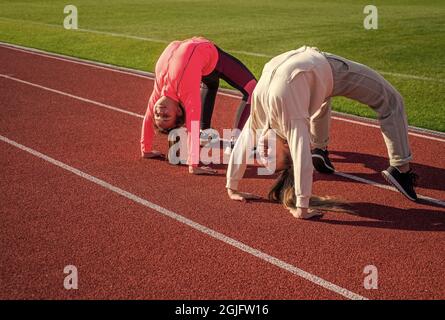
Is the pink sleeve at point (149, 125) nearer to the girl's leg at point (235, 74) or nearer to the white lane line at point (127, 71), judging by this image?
the girl's leg at point (235, 74)

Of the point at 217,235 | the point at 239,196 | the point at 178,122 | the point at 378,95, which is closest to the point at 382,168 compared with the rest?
the point at 378,95

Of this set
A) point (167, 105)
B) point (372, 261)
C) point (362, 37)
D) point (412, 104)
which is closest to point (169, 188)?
point (167, 105)

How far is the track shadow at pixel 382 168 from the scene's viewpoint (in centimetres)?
641

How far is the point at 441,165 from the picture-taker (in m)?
6.96

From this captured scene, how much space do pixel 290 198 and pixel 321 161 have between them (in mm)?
1216

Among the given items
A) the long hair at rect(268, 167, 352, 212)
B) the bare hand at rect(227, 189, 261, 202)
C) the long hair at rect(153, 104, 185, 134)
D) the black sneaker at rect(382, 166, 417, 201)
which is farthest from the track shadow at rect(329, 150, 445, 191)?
the long hair at rect(153, 104, 185, 134)

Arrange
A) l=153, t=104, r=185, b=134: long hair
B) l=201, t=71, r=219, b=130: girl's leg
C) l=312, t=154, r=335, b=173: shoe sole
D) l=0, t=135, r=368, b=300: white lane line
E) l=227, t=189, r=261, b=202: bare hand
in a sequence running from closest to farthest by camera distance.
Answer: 1. l=0, t=135, r=368, b=300: white lane line
2. l=227, t=189, r=261, b=202: bare hand
3. l=153, t=104, r=185, b=134: long hair
4. l=312, t=154, r=335, b=173: shoe sole
5. l=201, t=71, r=219, b=130: girl's leg

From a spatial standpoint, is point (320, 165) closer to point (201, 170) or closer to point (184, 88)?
point (201, 170)

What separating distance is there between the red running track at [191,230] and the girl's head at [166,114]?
27.3 inches

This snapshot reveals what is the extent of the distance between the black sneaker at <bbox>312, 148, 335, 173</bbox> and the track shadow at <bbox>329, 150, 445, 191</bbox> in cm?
35

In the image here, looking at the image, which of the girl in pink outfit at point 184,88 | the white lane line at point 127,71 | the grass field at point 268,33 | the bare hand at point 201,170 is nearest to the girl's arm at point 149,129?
the girl in pink outfit at point 184,88

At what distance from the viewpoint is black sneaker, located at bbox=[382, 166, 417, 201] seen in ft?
18.9

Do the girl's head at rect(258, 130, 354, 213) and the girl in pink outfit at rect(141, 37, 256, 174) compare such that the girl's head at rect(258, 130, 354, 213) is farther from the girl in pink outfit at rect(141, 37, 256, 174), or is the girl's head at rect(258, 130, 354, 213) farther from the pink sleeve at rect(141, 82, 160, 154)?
the pink sleeve at rect(141, 82, 160, 154)

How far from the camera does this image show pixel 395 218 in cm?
550
